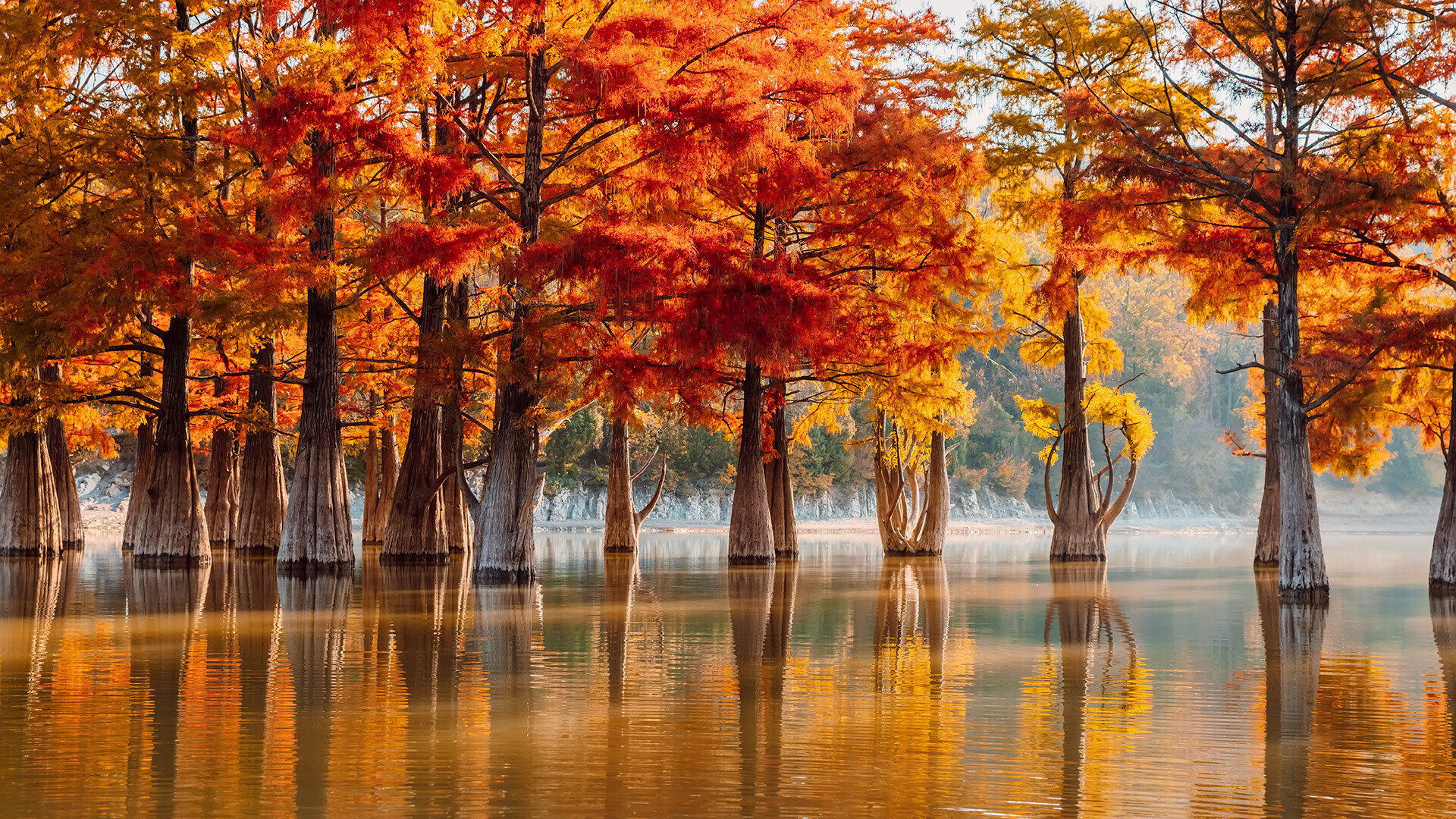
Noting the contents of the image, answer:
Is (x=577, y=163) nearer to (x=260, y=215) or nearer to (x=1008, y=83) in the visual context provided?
(x=260, y=215)

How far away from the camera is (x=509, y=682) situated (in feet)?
32.5

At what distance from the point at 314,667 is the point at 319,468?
12210 millimetres

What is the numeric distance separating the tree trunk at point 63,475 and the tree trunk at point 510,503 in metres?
12.3

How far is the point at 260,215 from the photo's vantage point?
23.8 metres

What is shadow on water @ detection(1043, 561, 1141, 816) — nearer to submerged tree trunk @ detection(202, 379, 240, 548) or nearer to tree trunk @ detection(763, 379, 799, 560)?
tree trunk @ detection(763, 379, 799, 560)

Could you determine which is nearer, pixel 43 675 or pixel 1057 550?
pixel 43 675

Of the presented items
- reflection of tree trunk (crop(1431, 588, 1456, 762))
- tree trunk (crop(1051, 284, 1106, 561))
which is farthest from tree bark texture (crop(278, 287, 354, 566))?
reflection of tree trunk (crop(1431, 588, 1456, 762))

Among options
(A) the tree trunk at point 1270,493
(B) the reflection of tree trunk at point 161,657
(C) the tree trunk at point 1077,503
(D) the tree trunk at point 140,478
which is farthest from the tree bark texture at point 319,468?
(A) the tree trunk at point 1270,493

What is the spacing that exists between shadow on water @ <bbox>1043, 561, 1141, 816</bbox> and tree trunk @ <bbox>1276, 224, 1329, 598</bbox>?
2.63 meters

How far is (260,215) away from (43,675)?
15.1m

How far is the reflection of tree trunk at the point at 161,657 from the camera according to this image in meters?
6.87

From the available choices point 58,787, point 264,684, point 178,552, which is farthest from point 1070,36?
point 58,787

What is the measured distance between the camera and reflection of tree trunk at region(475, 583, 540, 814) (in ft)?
22.2

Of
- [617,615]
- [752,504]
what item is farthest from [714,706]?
[752,504]
